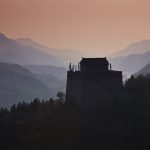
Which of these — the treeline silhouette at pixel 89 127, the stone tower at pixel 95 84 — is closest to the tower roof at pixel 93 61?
Result: the stone tower at pixel 95 84

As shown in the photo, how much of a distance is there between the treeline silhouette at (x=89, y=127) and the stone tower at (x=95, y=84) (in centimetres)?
177

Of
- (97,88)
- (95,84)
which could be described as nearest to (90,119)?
(97,88)

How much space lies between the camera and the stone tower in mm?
83625

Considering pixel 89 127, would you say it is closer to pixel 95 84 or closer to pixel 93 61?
pixel 95 84

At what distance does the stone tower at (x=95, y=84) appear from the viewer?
8362cm

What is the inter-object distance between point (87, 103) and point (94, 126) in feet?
25.8

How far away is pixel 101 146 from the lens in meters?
72.4

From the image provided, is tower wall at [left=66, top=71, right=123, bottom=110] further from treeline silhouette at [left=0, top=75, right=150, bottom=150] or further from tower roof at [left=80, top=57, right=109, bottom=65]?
tower roof at [left=80, top=57, right=109, bottom=65]

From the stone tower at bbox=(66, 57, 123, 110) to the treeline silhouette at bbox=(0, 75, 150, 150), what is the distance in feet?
5.82

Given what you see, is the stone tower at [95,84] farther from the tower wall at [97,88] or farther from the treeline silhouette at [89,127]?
the treeline silhouette at [89,127]

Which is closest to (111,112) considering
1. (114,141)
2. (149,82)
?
(114,141)

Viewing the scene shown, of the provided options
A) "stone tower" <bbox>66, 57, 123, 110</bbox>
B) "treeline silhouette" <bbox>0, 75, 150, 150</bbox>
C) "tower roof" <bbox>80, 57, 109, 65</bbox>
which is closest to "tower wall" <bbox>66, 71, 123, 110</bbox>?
"stone tower" <bbox>66, 57, 123, 110</bbox>

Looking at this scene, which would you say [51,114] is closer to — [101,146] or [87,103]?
[87,103]

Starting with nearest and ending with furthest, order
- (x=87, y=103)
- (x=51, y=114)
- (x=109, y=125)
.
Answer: (x=109, y=125) < (x=87, y=103) < (x=51, y=114)
